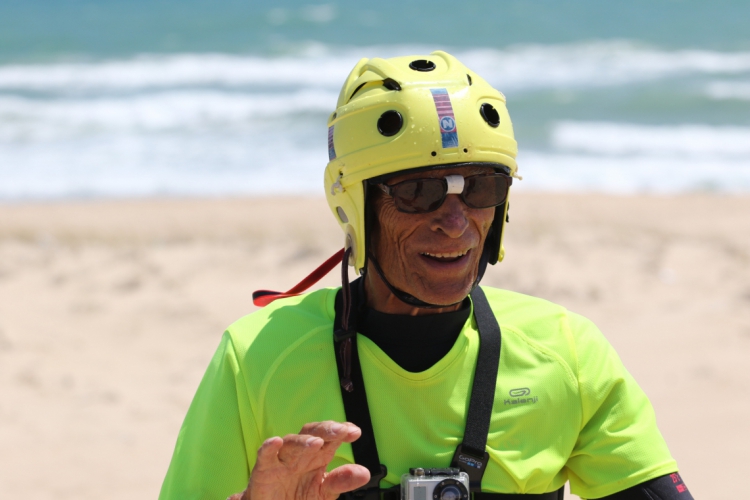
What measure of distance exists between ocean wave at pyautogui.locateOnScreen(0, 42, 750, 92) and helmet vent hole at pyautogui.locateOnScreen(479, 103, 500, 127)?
15.7 m

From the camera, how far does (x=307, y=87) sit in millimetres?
18094

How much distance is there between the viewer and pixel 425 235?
2234 mm

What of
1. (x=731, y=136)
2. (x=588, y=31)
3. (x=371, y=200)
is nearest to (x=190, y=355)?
(x=371, y=200)

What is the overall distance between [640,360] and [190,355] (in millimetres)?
2987

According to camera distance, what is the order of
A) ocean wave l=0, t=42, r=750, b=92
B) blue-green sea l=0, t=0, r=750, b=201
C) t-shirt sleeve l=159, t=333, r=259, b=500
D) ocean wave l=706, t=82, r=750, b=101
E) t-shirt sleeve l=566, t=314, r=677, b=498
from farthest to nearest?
ocean wave l=0, t=42, r=750, b=92 < ocean wave l=706, t=82, r=750, b=101 < blue-green sea l=0, t=0, r=750, b=201 < t-shirt sleeve l=566, t=314, r=677, b=498 < t-shirt sleeve l=159, t=333, r=259, b=500

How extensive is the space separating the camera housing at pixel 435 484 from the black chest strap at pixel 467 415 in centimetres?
3

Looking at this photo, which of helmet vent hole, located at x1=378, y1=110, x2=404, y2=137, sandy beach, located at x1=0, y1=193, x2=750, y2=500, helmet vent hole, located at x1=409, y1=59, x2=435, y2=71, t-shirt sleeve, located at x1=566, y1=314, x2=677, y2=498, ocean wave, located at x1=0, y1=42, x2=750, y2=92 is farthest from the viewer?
ocean wave, located at x1=0, y1=42, x2=750, y2=92

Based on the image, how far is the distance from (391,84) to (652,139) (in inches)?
473

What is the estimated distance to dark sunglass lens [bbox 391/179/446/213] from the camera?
2201 millimetres

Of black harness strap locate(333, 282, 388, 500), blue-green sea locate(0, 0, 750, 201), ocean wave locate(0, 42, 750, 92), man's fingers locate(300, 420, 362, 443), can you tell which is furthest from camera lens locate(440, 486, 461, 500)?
ocean wave locate(0, 42, 750, 92)

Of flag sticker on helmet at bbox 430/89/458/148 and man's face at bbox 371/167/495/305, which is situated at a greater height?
flag sticker on helmet at bbox 430/89/458/148

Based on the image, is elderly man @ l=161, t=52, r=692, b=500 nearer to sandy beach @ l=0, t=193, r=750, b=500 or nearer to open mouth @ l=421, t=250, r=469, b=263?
open mouth @ l=421, t=250, r=469, b=263

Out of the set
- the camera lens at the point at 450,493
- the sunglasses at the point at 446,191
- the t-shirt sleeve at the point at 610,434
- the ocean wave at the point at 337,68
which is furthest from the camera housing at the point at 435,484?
the ocean wave at the point at 337,68

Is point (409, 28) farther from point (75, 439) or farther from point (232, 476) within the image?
point (232, 476)
